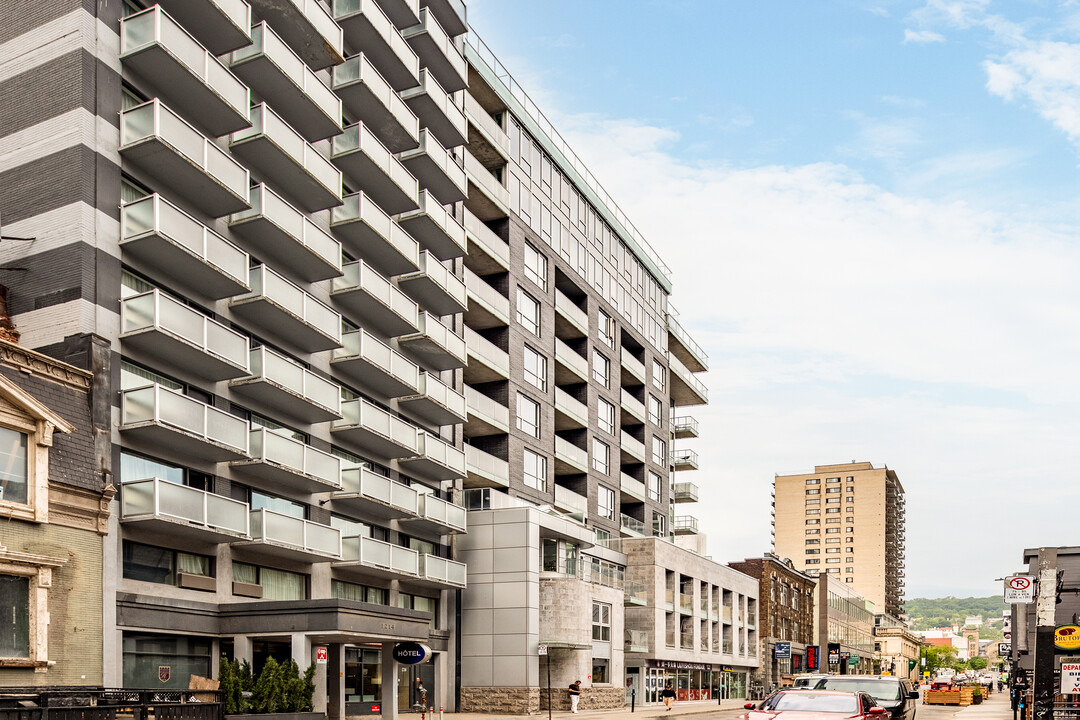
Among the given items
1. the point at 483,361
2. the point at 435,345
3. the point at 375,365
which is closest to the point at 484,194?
the point at 483,361

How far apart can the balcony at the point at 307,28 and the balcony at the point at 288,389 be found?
34.2 feet

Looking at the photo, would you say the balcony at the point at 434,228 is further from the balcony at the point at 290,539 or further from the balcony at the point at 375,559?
the balcony at the point at 290,539

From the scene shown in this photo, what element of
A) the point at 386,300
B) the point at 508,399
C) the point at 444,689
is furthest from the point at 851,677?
the point at 508,399

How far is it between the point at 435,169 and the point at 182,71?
16.1 meters

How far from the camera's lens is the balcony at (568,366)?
60406 mm

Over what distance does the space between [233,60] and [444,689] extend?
2646 cm

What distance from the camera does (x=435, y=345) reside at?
4441 centimetres

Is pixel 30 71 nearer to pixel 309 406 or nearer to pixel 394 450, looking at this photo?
pixel 309 406

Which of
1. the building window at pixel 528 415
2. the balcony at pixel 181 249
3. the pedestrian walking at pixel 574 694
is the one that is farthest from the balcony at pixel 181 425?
the building window at pixel 528 415

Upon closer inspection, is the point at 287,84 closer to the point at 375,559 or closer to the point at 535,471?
the point at 375,559

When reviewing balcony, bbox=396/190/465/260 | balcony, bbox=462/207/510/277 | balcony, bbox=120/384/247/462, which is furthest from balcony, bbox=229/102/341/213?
balcony, bbox=462/207/510/277

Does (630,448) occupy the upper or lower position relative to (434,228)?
lower

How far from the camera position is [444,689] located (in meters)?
47.0

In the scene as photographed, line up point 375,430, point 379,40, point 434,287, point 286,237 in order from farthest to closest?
point 434,287 < point 379,40 < point 375,430 < point 286,237
